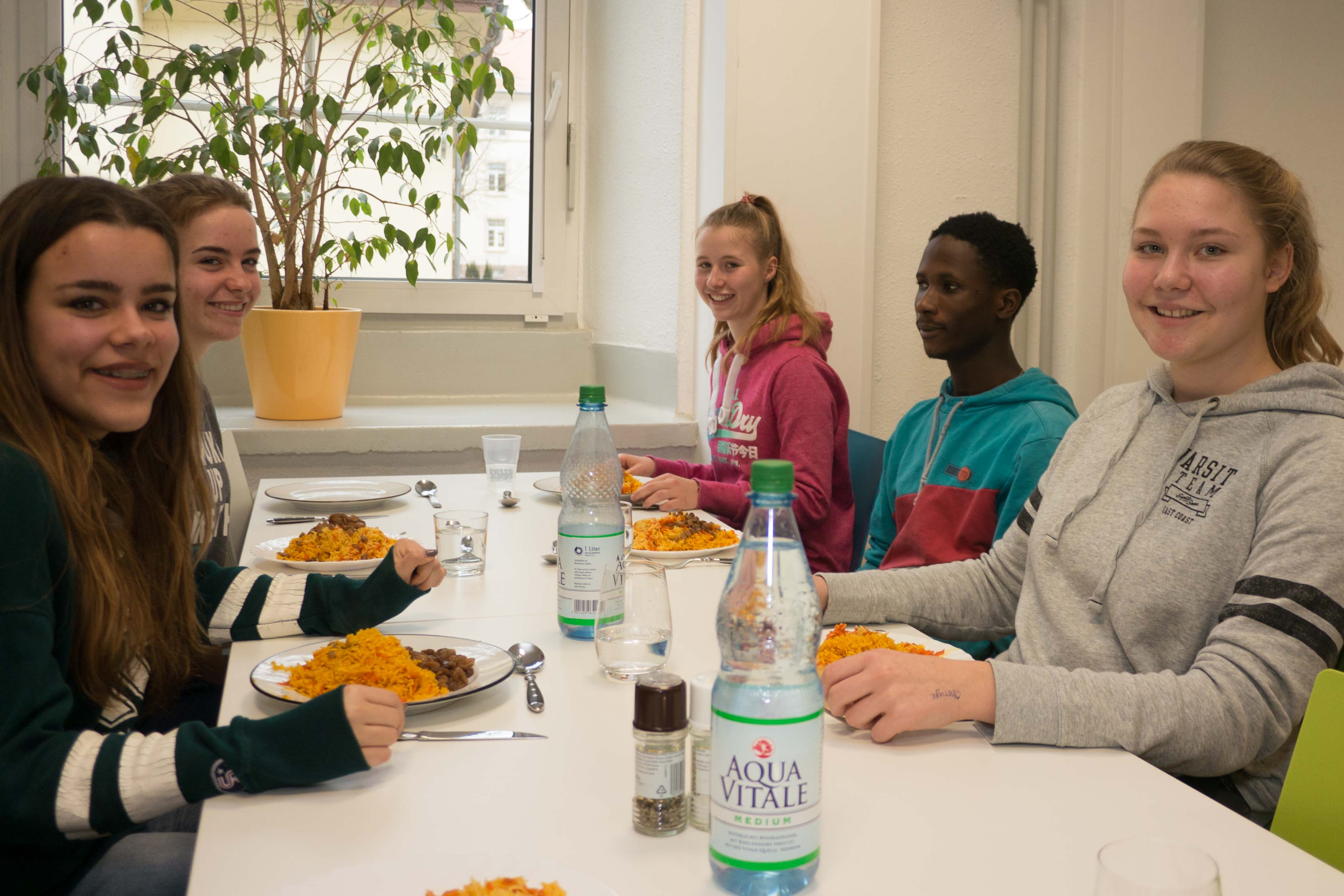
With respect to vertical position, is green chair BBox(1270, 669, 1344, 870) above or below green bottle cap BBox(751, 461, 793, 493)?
below

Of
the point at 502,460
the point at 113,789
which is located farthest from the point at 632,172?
the point at 113,789

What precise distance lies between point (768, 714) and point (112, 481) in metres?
0.85

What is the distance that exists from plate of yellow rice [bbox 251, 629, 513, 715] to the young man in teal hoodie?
856 millimetres

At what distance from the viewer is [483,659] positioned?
115 centimetres

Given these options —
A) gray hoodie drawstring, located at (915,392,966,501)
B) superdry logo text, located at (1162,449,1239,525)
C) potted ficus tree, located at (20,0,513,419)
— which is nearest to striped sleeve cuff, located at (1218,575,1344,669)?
superdry logo text, located at (1162,449,1239,525)

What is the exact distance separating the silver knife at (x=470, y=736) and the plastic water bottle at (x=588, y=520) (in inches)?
10.1

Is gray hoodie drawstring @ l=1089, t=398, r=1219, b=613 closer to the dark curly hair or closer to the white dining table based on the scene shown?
the white dining table

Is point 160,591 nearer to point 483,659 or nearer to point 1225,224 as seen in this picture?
point 483,659

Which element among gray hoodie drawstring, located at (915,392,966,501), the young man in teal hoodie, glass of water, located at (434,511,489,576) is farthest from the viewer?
gray hoodie drawstring, located at (915,392,966,501)

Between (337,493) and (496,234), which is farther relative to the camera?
(496,234)

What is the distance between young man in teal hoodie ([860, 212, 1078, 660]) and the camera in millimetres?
1753

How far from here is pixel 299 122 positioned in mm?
3076

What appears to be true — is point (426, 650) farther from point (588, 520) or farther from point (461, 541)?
point (461, 541)

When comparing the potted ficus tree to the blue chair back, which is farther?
the potted ficus tree
